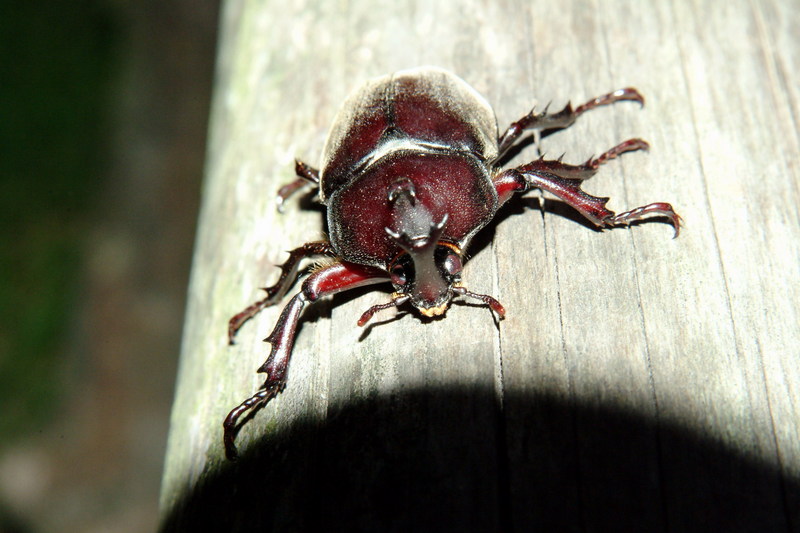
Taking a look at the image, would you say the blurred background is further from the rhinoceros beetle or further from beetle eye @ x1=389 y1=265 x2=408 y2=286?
beetle eye @ x1=389 y1=265 x2=408 y2=286

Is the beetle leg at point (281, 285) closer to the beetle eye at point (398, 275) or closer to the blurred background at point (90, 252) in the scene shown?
the beetle eye at point (398, 275)

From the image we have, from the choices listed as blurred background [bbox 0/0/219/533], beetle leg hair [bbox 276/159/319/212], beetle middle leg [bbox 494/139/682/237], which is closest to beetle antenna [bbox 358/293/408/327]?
beetle middle leg [bbox 494/139/682/237]

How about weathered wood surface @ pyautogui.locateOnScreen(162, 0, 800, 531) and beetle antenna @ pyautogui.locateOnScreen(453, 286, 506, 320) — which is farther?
beetle antenna @ pyautogui.locateOnScreen(453, 286, 506, 320)

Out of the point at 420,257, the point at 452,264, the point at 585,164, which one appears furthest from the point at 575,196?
the point at 420,257

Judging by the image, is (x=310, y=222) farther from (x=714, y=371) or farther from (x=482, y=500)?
(x=714, y=371)

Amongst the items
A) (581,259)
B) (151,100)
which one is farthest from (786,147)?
(151,100)
